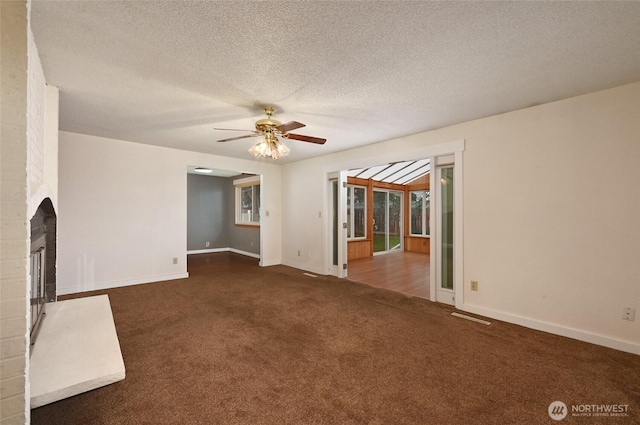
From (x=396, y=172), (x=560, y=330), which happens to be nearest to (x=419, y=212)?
(x=396, y=172)

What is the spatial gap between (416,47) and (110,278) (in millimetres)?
5424

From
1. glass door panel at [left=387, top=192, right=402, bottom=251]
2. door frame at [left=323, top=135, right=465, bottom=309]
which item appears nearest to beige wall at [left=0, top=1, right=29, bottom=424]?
door frame at [left=323, top=135, right=465, bottom=309]

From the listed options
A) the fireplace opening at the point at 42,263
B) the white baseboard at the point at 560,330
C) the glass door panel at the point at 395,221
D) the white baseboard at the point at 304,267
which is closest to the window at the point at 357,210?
the glass door panel at the point at 395,221

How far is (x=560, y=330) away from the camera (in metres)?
2.92

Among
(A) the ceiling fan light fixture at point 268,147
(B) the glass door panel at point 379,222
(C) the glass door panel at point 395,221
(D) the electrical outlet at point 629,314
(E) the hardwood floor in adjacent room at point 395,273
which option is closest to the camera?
(D) the electrical outlet at point 629,314

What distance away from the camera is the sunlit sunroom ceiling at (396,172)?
7910 millimetres

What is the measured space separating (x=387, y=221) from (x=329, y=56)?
7553 mm

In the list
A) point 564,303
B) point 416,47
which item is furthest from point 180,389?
point 564,303

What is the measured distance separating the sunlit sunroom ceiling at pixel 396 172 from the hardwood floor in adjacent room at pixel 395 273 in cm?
242

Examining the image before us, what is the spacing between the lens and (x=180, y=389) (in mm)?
2002

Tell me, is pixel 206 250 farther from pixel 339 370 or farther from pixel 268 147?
pixel 339 370

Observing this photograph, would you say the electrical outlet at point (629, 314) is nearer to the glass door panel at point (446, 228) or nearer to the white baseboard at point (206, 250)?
the glass door panel at point (446, 228)

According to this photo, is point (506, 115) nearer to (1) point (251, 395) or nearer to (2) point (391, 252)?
(1) point (251, 395)

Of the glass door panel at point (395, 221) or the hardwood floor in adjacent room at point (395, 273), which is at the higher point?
the glass door panel at point (395, 221)
